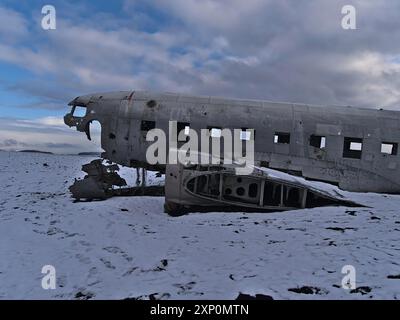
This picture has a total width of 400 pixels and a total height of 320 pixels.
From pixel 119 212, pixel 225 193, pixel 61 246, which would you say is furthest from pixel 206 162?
pixel 61 246

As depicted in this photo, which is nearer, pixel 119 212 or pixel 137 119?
pixel 119 212

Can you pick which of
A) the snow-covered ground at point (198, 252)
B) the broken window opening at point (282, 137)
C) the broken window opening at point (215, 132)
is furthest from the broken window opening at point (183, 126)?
the snow-covered ground at point (198, 252)

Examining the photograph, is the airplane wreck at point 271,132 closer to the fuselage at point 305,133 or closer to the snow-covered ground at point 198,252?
the fuselage at point 305,133

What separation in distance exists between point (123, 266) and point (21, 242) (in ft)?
12.2

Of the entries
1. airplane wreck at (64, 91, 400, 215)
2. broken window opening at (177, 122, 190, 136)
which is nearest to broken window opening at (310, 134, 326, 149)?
airplane wreck at (64, 91, 400, 215)

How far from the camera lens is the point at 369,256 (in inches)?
319

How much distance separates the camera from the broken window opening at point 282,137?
18.0 m

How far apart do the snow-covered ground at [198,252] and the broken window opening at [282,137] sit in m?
5.35

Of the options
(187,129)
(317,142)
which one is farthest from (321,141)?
(187,129)

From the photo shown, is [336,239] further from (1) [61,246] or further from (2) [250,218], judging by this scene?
(1) [61,246]

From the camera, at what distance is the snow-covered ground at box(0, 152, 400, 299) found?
21.9 ft

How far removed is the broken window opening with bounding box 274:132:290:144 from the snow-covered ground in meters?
5.35

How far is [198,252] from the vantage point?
8930 mm

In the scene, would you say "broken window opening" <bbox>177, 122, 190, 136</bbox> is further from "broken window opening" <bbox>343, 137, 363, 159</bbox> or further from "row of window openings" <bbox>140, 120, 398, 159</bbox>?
"broken window opening" <bbox>343, 137, 363, 159</bbox>
